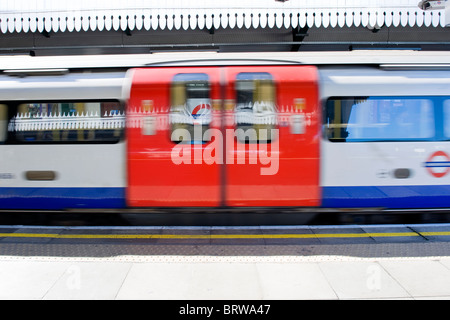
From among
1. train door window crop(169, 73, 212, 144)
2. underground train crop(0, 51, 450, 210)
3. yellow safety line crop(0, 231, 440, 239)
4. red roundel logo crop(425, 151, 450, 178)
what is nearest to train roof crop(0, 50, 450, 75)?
underground train crop(0, 51, 450, 210)

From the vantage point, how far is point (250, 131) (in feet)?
13.1

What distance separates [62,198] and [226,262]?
7.64 feet

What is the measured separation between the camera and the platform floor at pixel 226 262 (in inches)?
119

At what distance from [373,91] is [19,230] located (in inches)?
214

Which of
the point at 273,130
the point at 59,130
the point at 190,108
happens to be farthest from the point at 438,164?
the point at 59,130

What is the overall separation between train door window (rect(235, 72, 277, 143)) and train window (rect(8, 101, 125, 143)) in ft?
5.01

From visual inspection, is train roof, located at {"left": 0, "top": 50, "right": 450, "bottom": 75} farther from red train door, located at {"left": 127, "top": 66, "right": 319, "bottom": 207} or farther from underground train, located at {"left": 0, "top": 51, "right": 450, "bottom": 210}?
red train door, located at {"left": 127, "top": 66, "right": 319, "bottom": 207}

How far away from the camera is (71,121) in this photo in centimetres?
404

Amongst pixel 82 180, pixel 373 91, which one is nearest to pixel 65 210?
pixel 82 180

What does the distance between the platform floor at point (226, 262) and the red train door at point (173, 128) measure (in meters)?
0.91

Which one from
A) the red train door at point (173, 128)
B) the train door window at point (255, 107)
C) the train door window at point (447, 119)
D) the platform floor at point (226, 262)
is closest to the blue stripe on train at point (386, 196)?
the platform floor at point (226, 262)

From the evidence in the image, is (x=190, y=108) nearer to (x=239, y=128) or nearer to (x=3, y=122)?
(x=239, y=128)

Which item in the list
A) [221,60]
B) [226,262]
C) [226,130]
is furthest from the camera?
[221,60]

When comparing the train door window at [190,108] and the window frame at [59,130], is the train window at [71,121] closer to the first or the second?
the window frame at [59,130]
